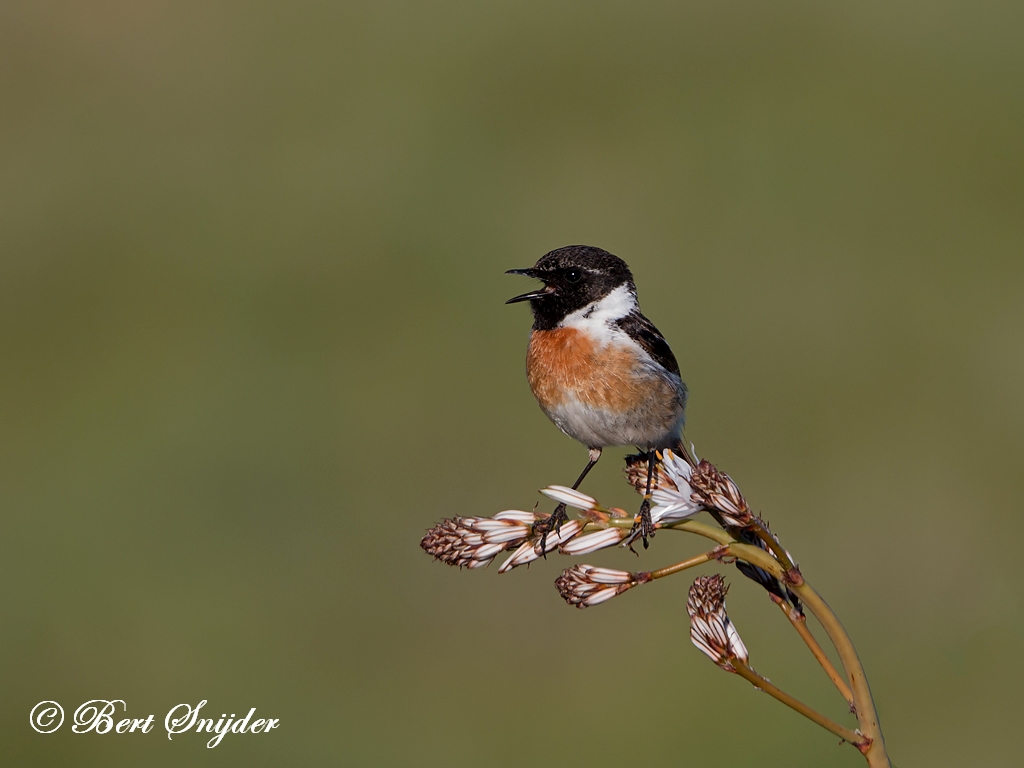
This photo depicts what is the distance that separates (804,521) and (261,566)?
13.3 ft

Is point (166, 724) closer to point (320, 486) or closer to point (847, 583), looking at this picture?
point (320, 486)

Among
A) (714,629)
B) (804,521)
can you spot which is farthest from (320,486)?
(714,629)

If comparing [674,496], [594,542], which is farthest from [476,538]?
[674,496]

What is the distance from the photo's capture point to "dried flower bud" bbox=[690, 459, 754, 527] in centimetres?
242

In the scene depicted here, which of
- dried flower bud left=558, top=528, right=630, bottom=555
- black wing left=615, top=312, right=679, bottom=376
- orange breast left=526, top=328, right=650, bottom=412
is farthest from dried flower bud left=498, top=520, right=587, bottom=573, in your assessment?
black wing left=615, top=312, right=679, bottom=376

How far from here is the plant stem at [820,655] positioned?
212 cm

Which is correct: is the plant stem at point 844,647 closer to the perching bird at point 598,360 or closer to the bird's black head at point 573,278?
the perching bird at point 598,360

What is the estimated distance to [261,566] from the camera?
27.8 feet

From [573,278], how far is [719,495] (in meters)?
2.32

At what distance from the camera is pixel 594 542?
263 centimetres

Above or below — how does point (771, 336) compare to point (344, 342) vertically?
below

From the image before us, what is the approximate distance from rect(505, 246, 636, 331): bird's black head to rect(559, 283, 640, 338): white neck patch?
0.02 meters

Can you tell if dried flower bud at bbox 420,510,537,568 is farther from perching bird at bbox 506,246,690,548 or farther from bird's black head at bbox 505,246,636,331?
bird's black head at bbox 505,246,636,331

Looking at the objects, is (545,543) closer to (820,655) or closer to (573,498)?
(573,498)
